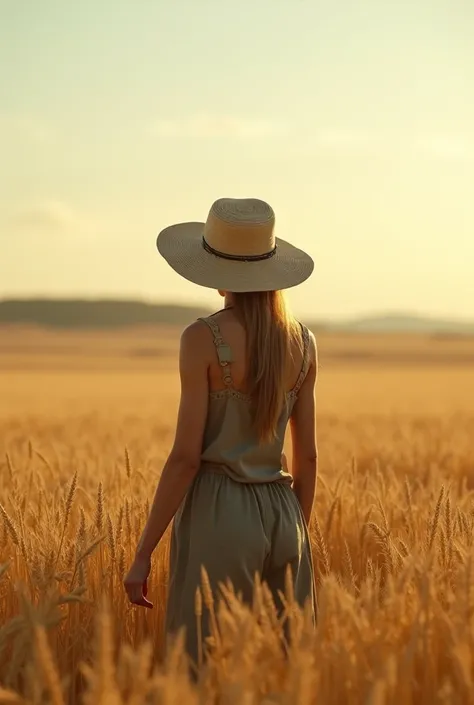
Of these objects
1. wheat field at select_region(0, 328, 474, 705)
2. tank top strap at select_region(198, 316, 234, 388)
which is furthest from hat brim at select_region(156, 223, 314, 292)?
wheat field at select_region(0, 328, 474, 705)

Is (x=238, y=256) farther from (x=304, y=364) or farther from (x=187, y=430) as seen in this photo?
(x=187, y=430)

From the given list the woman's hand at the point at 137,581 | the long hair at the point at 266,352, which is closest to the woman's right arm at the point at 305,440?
the long hair at the point at 266,352

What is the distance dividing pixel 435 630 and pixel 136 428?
10068 millimetres

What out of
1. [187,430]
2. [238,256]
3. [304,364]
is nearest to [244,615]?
[187,430]

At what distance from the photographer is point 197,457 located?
266 cm

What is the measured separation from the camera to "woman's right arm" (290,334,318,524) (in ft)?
9.31

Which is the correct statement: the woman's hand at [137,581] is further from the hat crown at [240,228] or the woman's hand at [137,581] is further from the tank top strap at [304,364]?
the hat crown at [240,228]

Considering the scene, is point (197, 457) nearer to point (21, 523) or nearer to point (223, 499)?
point (223, 499)

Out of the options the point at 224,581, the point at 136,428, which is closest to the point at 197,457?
the point at 224,581

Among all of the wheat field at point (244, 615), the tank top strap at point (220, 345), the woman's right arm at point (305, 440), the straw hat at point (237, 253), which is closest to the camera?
the wheat field at point (244, 615)

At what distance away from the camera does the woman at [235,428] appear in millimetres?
2633

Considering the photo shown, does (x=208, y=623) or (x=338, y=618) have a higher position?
(x=338, y=618)

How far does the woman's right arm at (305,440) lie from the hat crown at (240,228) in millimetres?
299

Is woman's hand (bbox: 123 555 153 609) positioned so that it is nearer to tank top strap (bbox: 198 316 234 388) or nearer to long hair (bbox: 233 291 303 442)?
long hair (bbox: 233 291 303 442)
